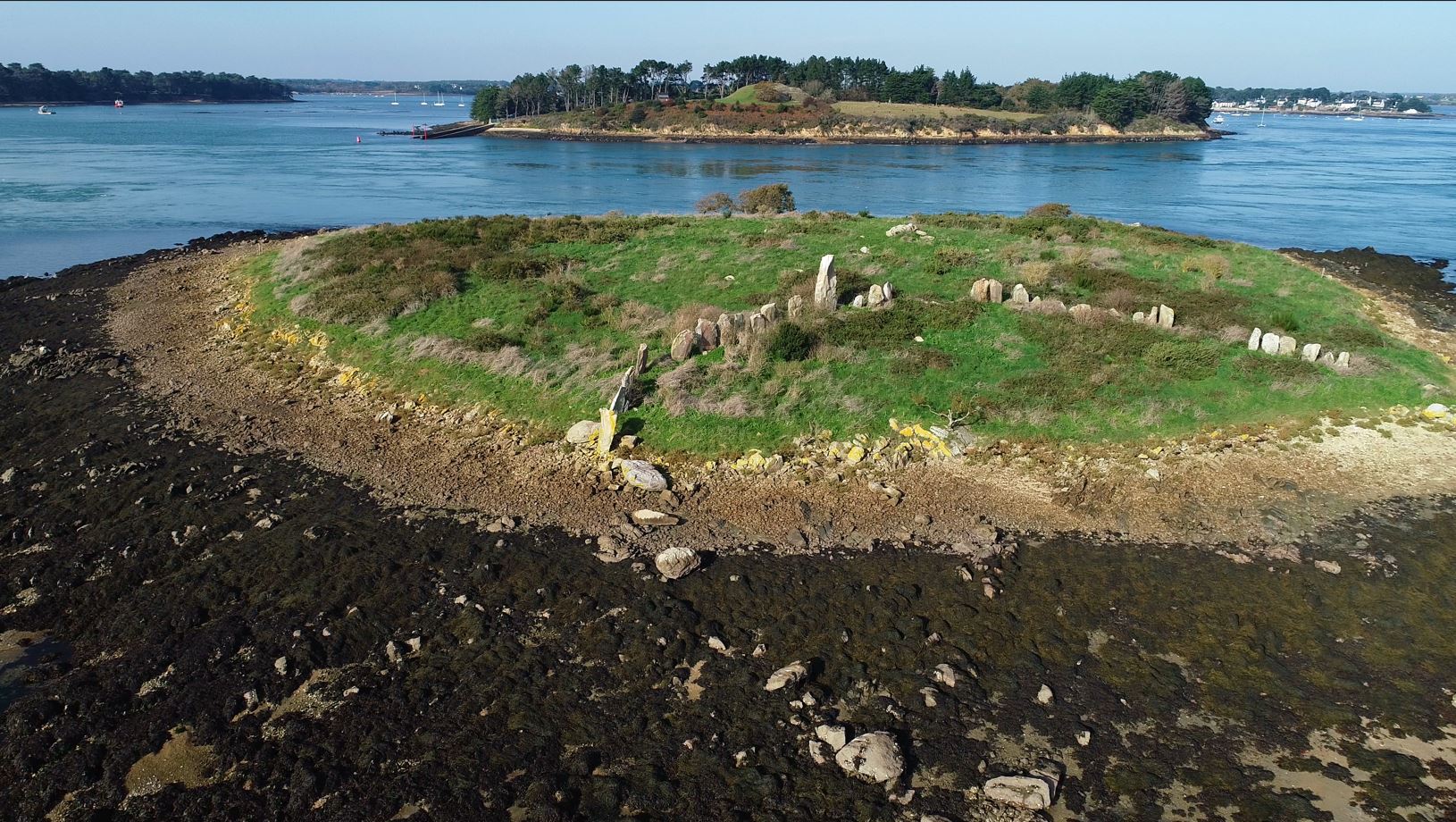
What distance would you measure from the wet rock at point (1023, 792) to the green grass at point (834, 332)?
8.68 m

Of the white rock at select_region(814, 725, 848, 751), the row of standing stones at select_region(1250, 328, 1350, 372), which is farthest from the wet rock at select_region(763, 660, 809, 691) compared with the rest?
the row of standing stones at select_region(1250, 328, 1350, 372)

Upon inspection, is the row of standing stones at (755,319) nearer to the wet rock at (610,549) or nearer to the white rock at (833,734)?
the wet rock at (610,549)

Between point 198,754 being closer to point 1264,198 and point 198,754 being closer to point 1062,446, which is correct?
point 1062,446

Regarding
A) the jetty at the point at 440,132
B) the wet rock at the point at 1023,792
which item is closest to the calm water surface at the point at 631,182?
the jetty at the point at 440,132

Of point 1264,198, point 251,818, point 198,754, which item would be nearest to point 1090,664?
point 251,818

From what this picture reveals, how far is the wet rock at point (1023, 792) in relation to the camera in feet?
28.2

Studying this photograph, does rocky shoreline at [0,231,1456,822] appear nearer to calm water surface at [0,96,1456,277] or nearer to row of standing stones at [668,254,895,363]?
row of standing stones at [668,254,895,363]

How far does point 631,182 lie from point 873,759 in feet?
240

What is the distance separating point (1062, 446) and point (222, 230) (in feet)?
159

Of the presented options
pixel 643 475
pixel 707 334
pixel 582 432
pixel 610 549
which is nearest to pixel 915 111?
pixel 707 334

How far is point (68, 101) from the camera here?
7677 inches

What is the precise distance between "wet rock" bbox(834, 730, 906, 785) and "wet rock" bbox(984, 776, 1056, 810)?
3.24 feet

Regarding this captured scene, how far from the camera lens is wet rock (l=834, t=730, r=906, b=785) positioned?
8961 mm

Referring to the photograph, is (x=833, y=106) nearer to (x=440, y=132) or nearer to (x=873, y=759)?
(x=440, y=132)
